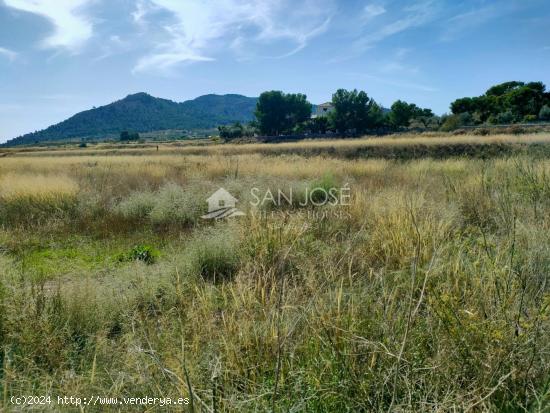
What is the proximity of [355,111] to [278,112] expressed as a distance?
1332 cm

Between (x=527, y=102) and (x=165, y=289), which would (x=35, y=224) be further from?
(x=527, y=102)

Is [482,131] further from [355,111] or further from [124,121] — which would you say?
[124,121]

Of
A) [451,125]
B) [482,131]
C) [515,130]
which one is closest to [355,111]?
[451,125]

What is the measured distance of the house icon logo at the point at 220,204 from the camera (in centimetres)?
675

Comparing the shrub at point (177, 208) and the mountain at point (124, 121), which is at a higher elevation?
the mountain at point (124, 121)

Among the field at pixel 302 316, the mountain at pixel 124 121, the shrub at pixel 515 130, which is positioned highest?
the mountain at pixel 124 121

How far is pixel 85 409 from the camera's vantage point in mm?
1674

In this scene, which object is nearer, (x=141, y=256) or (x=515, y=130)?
(x=141, y=256)

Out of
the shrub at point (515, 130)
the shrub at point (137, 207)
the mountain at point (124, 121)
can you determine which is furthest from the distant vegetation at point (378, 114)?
the mountain at point (124, 121)

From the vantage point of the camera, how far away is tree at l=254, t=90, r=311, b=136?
56.1m

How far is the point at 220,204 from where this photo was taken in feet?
24.1

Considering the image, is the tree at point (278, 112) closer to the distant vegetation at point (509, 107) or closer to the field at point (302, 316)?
the distant vegetation at point (509, 107)

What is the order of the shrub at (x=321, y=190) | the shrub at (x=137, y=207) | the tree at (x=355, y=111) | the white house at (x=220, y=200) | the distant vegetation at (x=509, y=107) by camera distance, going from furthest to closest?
the tree at (x=355, y=111) → the distant vegetation at (x=509, y=107) → the shrub at (x=321, y=190) → the shrub at (x=137, y=207) → the white house at (x=220, y=200)

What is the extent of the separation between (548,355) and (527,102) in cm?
5324
